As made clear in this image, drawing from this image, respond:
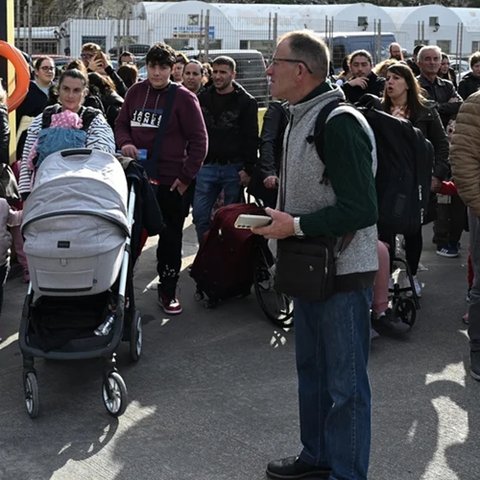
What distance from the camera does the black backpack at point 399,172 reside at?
14.5 feet

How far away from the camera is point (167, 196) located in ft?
20.4

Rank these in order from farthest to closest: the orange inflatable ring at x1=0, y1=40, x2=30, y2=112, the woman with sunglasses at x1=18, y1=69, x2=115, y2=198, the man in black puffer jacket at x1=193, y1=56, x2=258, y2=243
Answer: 1. the man in black puffer jacket at x1=193, y1=56, x2=258, y2=243
2. the orange inflatable ring at x1=0, y1=40, x2=30, y2=112
3. the woman with sunglasses at x1=18, y1=69, x2=115, y2=198

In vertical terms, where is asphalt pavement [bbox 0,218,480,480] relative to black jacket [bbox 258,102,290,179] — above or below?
below

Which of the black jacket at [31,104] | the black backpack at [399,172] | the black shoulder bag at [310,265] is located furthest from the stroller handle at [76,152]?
the black jacket at [31,104]

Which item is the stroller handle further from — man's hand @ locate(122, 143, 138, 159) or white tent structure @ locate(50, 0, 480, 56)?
white tent structure @ locate(50, 0, 480, 56)

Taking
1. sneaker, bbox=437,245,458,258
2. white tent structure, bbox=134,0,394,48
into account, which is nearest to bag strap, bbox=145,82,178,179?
sneaker, bbox=437,245,458,258

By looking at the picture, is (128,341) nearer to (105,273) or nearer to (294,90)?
(105,273)

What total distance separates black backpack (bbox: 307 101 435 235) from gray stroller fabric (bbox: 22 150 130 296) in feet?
4.77

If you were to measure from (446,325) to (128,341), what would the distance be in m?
2.38

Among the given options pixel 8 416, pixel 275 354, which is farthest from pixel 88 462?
pixel 275 354

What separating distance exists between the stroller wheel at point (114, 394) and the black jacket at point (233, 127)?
3.13 meters

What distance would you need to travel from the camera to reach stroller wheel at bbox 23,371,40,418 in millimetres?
4395

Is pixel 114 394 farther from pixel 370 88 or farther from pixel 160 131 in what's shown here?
pixel 370 88

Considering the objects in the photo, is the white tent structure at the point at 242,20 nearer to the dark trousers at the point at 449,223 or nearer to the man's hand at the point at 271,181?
the dark trousers at the point at 449,223
